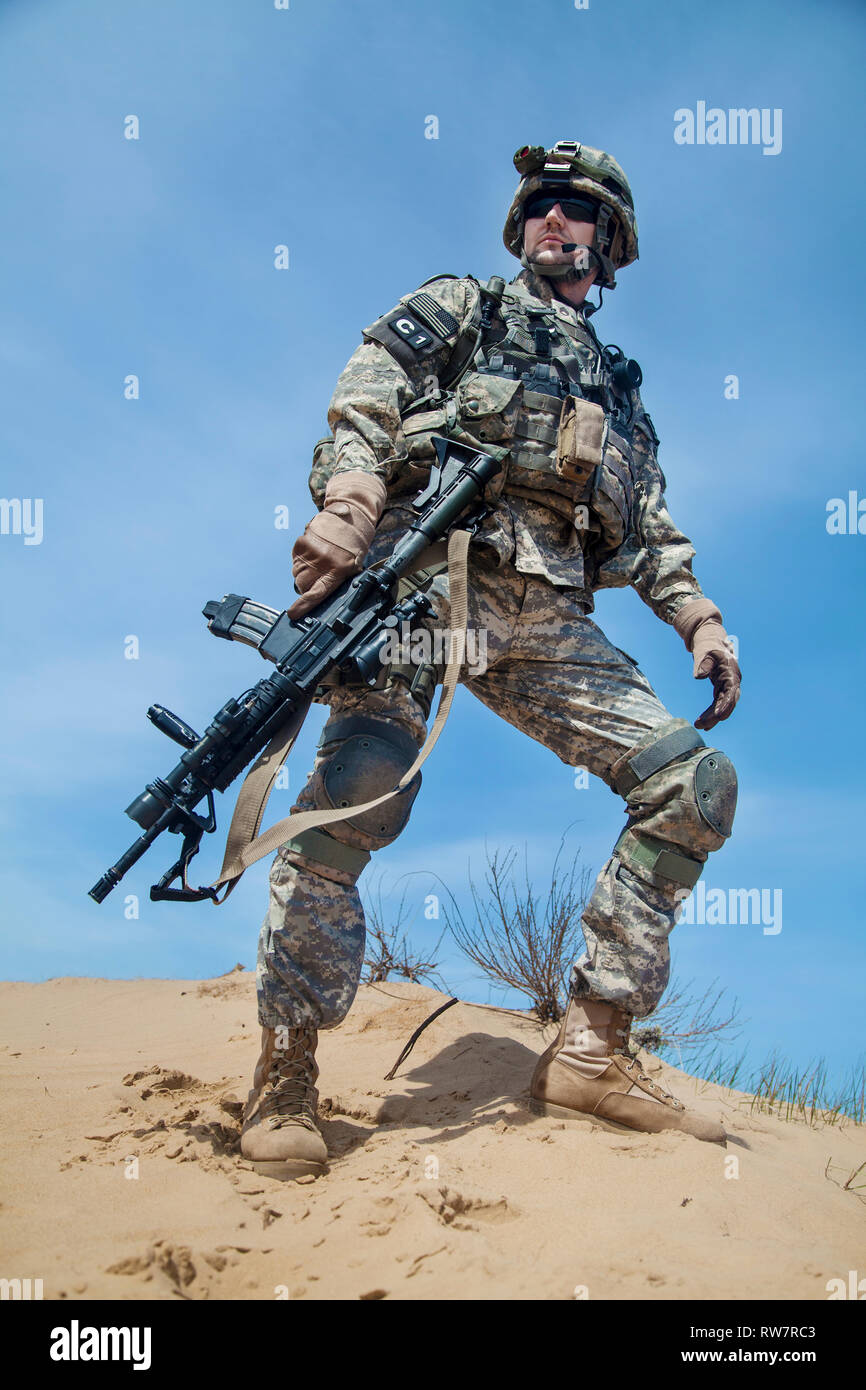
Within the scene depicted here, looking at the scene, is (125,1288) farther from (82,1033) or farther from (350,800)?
(82,1033)

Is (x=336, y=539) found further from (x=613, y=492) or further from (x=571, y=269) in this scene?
(x=571, y=269)

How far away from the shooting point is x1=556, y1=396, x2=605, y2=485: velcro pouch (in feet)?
10.3

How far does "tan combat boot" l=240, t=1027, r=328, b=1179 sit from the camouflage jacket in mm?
1649

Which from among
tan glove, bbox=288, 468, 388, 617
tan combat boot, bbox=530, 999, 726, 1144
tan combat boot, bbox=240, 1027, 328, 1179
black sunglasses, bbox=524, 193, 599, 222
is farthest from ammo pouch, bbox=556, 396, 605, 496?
tan combat boot, bbox=240, 1027, 328, 1179

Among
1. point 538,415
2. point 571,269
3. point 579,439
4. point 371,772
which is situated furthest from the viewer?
point 571,269

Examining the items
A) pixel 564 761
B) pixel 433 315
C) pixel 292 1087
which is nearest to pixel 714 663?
pixel 564 761

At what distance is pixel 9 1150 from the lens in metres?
2.47

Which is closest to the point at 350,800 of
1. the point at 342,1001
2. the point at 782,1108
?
the point at 342,1001

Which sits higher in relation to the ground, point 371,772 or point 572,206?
point 572,206

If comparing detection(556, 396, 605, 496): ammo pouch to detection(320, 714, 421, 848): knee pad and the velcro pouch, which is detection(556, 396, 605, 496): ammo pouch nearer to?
the velcro pouch

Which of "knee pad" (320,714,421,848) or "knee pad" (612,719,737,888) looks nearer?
"knee pad" (320,714,421,848)

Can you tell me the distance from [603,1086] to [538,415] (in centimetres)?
219

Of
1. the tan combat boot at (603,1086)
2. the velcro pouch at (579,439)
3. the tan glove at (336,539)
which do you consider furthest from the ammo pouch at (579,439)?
the tan combat boot at (603,1086)

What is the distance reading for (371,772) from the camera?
2699 millimetres
